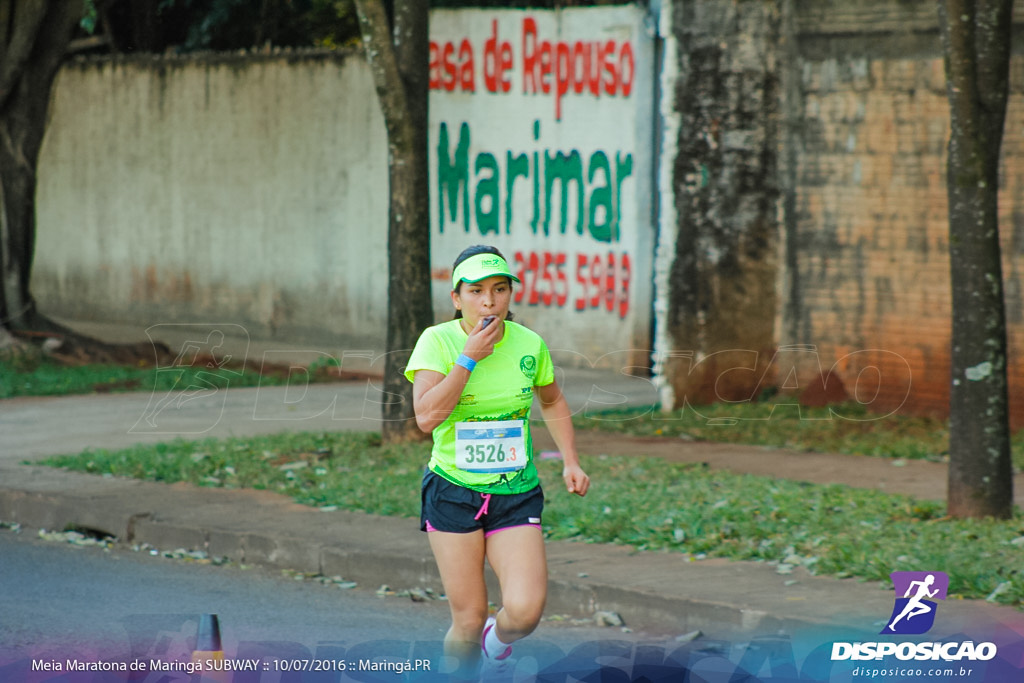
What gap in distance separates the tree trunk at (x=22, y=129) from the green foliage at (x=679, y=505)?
5.34 metres

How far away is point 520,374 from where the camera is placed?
209 inches

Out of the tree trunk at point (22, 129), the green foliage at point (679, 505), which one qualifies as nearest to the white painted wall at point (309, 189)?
the tree trunk at point (22, 129)

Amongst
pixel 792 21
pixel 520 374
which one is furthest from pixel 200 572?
pixel 792 21

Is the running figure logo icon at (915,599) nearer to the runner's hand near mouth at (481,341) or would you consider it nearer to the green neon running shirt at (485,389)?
the green neon running shirt at (485,389)

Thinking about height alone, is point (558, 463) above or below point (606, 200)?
below

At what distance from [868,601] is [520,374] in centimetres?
223

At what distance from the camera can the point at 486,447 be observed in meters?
5.21

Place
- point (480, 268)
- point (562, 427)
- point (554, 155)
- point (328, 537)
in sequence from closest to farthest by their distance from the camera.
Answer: point (480, 268)
point (562, 427)
point (328, 537)
point (554, 155)

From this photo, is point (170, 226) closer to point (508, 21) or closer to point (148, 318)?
point (148, 318)

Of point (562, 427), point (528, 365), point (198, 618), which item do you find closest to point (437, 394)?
point (528, 365)

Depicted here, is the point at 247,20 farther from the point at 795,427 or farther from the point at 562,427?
the point at 562,427

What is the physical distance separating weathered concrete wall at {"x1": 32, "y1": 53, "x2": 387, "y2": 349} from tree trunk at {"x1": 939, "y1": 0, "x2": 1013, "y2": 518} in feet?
31.6

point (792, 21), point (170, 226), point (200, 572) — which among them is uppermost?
point (792, 21)

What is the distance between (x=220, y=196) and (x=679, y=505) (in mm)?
11356
